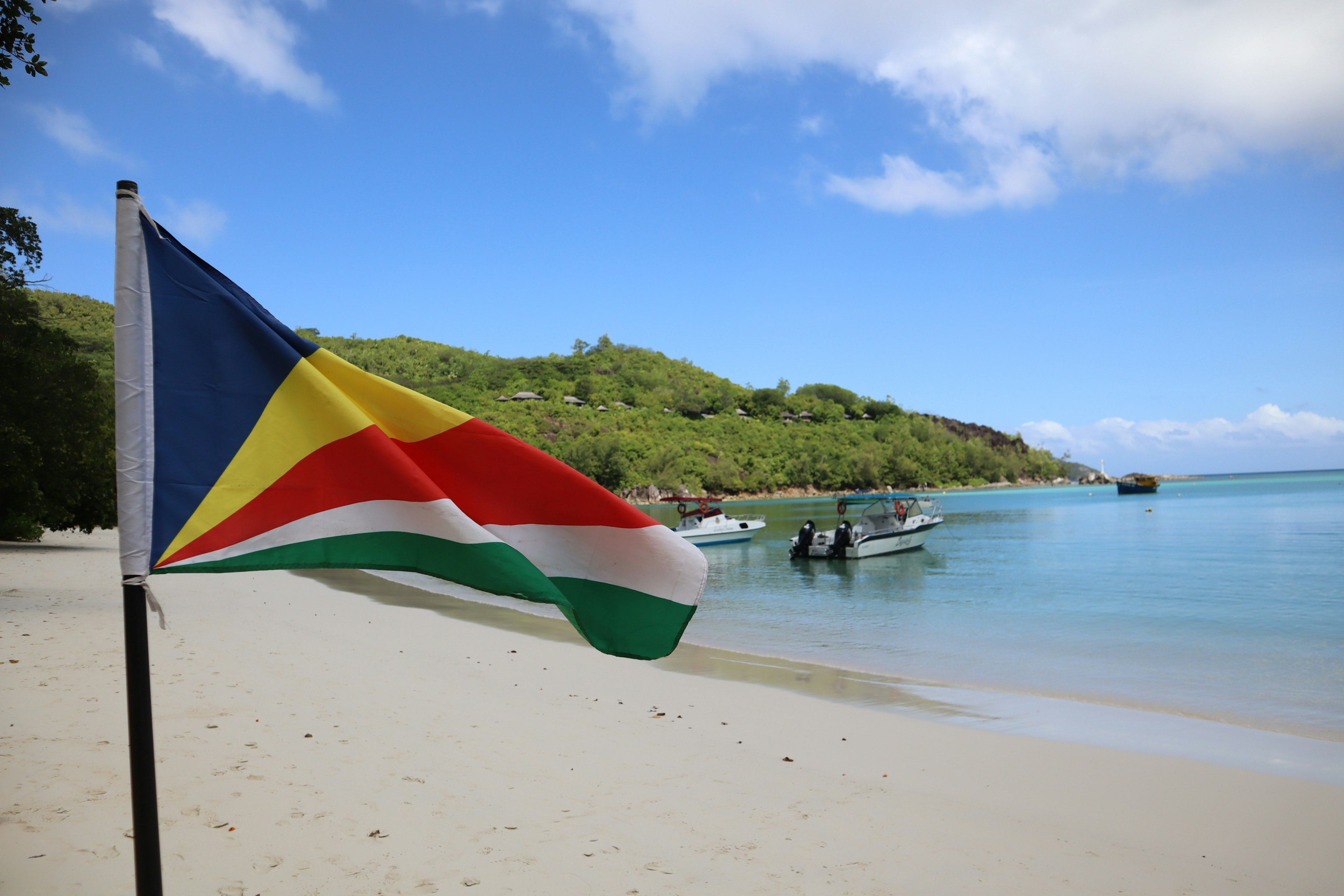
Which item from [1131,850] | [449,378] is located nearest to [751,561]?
[1131,850]

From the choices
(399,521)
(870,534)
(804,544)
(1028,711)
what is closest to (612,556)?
(399,521)

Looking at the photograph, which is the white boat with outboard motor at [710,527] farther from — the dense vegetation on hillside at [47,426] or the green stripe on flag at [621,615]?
the green stripe on flag at [621,615]

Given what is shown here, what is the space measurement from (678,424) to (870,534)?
110 metres

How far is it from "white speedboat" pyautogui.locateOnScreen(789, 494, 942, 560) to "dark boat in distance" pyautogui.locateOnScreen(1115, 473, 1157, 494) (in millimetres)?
90904

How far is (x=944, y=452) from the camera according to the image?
169875 mm

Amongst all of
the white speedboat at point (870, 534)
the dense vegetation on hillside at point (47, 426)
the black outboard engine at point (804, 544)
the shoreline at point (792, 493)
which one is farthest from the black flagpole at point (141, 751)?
the shoreline at point (792, 493)

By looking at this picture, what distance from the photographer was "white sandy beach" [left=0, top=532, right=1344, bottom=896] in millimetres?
4570

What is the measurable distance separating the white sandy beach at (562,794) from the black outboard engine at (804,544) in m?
26.7

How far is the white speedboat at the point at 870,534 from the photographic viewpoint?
120 feet

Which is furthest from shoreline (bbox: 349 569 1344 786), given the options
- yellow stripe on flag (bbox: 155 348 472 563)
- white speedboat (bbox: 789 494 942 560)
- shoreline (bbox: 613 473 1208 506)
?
shoreline (bbox: 613 473 1208 506)

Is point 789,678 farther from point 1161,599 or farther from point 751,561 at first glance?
point 751,561

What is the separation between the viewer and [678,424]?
146875 mm

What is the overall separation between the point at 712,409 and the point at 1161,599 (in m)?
143

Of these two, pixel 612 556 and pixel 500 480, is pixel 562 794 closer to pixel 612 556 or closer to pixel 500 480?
pixel 612 556
